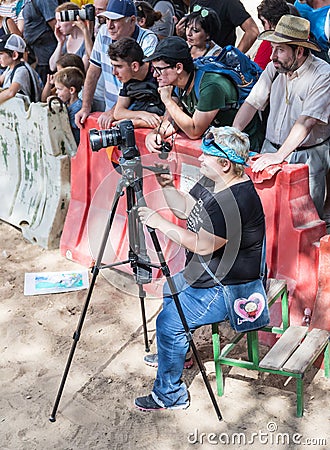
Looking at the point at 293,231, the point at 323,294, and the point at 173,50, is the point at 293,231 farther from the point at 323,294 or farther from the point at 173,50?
the point at 173,50

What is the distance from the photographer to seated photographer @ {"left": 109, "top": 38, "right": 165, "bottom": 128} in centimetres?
581

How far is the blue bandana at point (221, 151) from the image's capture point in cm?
411

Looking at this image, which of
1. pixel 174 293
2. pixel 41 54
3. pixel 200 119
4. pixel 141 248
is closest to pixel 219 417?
pixel 174 293

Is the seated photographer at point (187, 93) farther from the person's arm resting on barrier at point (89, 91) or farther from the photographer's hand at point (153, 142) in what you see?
the person's arm resting on barrier at point (89, 91)

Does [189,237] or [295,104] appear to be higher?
[295,104]

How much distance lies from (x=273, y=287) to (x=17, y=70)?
4311 mm

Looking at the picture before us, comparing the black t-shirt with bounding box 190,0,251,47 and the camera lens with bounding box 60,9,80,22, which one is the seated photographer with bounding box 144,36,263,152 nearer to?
the black t-shirt with bounding box 190,0,251,47

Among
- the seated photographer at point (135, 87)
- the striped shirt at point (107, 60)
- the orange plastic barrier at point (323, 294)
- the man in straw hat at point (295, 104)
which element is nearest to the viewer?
the orange plastic barrier at point (323, 294)

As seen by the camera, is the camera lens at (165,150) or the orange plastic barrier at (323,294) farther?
the camera lens at (165,150)

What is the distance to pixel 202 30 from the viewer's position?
20.4ft

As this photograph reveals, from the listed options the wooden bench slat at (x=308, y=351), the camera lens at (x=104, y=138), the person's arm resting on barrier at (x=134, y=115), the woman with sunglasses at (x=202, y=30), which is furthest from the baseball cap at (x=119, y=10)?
the wooden bench slat at (x=308, y=351)

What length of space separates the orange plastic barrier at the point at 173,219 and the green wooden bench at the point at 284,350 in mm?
170

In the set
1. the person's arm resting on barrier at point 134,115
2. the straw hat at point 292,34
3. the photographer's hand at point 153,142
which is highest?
the straw hat at point 292,34

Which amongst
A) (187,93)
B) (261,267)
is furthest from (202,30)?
(261,267)
